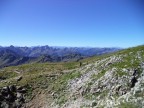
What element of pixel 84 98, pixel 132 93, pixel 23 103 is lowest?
pixel 23 103

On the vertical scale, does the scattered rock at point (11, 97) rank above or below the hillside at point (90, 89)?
below

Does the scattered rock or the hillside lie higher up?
the hillside

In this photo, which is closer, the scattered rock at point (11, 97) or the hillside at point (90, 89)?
the hillside at point (90, 89)

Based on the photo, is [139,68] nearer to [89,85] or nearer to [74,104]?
[89,85]

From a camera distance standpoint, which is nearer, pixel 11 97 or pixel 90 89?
pixel 90 89

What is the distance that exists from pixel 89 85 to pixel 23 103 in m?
14.9

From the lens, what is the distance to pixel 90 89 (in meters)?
38.5

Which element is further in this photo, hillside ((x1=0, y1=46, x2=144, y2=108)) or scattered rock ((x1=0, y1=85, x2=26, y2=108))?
scattered rock ((x1=0, y1=85, x2=26, y2=108))

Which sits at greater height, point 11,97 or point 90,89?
point 90,89

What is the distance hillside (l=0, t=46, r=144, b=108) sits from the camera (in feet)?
106

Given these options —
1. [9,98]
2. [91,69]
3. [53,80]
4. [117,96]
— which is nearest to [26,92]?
[9,98]

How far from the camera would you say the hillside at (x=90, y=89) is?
32188 mm

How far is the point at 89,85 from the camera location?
3988 cm

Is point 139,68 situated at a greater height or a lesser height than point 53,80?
greater
